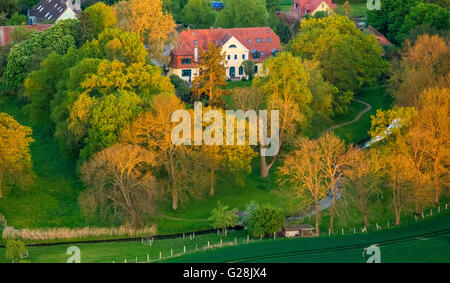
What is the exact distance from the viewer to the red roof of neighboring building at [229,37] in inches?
4013

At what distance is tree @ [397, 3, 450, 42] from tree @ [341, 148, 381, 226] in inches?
1503

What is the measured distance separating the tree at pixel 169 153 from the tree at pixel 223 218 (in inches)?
150

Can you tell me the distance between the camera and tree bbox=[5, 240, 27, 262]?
62.6 m

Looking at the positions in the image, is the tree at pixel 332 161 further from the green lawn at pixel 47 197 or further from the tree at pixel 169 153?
the green lawn at pixel 47 197

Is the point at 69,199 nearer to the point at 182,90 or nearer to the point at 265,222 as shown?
the point at 265,222

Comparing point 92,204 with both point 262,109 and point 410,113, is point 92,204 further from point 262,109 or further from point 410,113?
point 410,113

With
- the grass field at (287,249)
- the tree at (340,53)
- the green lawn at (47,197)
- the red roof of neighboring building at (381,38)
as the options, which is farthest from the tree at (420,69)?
the green lawn at (47,197)

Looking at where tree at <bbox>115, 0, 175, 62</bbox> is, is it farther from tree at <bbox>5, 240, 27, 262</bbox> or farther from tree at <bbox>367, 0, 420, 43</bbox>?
tree at <bbox>5, 240, 27, 262</bbox>

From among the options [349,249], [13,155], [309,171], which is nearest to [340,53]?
[309,171]

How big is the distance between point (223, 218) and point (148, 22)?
33.9 metres

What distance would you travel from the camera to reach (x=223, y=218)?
229 feet

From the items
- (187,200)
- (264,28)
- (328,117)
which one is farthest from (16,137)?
(264,28)

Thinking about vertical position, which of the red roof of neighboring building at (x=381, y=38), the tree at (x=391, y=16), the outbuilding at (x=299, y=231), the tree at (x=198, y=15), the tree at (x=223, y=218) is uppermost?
the tree at (x=198, y=15)

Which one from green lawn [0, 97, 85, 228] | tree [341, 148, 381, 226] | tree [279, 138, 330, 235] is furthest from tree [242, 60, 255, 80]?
tree [341, 148, 381, 226]
